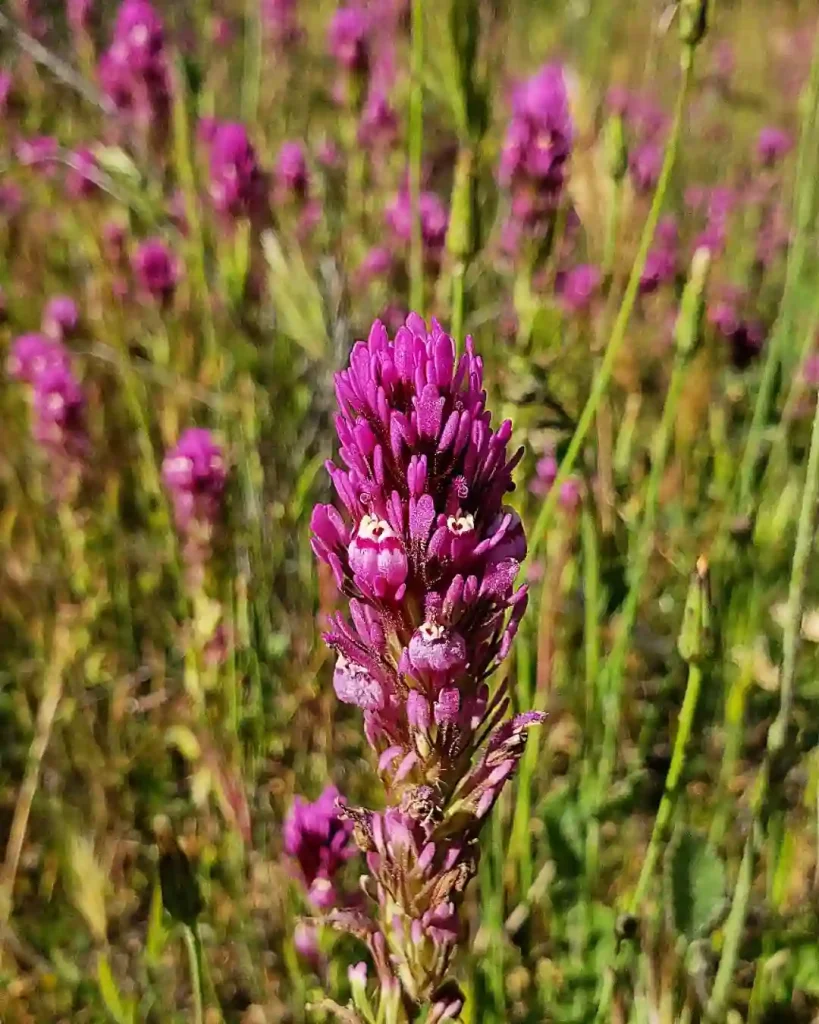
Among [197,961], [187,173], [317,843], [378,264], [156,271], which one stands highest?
[378,264]

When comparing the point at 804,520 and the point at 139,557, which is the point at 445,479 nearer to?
the point at 804,520

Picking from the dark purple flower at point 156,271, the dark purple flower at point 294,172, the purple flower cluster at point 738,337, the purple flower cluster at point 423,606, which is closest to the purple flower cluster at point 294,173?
the dark purple flower at point 294,172

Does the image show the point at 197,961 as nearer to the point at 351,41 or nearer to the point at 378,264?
the point at 378,264

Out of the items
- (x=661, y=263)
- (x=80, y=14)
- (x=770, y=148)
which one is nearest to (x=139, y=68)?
(x=80, y=14)

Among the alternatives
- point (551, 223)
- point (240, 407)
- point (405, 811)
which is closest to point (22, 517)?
point (240, 407)

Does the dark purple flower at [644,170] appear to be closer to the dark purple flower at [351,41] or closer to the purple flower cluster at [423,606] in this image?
the dark purple flower at [351,41]

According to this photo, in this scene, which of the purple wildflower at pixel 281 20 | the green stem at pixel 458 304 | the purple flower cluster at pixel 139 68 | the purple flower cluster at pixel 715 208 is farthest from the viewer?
the purple wildflower at pixel 281 20

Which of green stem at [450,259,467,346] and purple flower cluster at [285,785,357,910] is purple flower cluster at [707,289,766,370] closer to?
green stem at [450,259,467,346]
